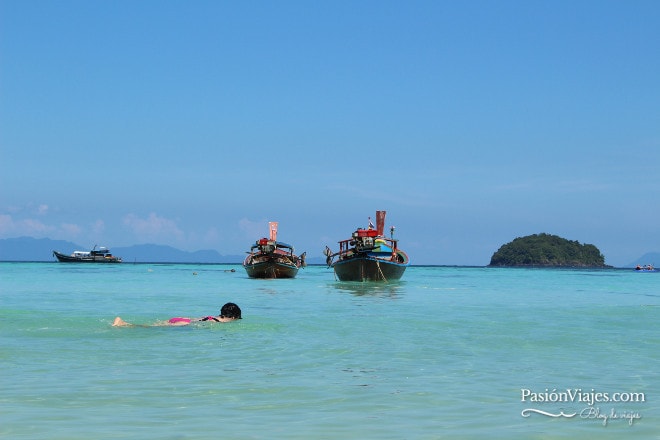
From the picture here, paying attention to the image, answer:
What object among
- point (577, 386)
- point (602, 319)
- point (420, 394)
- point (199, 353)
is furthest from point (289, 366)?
point (602, 319)

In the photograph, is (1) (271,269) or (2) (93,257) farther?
(2) (93,257)

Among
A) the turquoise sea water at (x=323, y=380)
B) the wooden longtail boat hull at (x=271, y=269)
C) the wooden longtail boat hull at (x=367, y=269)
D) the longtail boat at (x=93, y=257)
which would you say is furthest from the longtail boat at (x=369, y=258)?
the longtail boat at (x=93, y=257)

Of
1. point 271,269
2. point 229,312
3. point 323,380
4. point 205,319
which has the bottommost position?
point 323,380

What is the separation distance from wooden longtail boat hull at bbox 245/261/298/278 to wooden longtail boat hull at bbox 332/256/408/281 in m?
11.6

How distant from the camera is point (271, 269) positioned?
2908 inches

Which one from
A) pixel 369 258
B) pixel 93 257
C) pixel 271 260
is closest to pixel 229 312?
pixel 369 258

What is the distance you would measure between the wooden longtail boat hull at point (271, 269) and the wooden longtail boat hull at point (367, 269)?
11568mm

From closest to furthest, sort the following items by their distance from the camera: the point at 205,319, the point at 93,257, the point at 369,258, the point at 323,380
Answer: the point at 323,380 → the point at 205,319 → the point at 369,258 → the point at 93,257

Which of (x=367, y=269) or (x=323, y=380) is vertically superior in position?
(x=367, y=269)

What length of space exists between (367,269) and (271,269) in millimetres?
16019

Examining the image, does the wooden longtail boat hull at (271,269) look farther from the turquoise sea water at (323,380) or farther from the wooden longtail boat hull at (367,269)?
the turquoise sea water at (323,380)

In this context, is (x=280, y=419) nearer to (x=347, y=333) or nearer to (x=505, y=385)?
(x=505, y=385)

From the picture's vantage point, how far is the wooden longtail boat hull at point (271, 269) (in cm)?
7312

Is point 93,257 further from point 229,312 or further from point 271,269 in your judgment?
point 229,312
